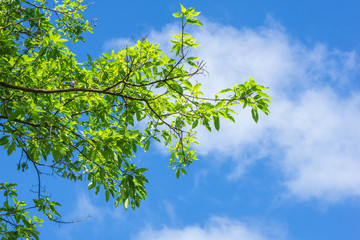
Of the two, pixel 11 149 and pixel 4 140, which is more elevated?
pixel 4 140

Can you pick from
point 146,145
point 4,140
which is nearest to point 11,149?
point 4,140

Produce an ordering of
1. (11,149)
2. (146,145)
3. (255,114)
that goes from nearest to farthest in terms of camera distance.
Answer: (255,114) → (11,149) → (146,145)

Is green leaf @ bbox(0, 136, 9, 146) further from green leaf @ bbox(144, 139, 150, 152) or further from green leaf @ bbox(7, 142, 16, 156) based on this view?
green leaf @ bbox(144, 139, 150, 152)

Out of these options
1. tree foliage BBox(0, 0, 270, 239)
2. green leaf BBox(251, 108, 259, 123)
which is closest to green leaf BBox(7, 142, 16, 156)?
tree foliage BBox(0, 0, 270, 239)

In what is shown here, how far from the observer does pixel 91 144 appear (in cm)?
490

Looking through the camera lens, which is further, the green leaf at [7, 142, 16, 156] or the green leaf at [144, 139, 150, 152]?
the green leaf at [144, 139, 150, 152]

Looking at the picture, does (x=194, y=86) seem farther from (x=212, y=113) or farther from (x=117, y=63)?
(x=117, y=63)

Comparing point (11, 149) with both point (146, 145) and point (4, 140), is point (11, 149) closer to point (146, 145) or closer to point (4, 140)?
point (4, 140)

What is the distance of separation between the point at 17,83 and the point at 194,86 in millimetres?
2902

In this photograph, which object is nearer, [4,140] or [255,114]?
[255,114]

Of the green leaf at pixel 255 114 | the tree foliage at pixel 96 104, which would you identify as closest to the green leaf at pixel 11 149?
the tree foliage at pixel 96 104

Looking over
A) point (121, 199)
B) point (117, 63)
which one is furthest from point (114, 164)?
point (117, 63)

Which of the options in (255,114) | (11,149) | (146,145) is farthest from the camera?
(146,145)

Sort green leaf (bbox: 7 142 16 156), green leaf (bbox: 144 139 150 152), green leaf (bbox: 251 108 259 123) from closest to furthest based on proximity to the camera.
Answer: green leaf (bbox: 251 108 259 123)
green leaf (bbox: 7 142 16 156)
green leaf (bbox: 144 139 150 152)
